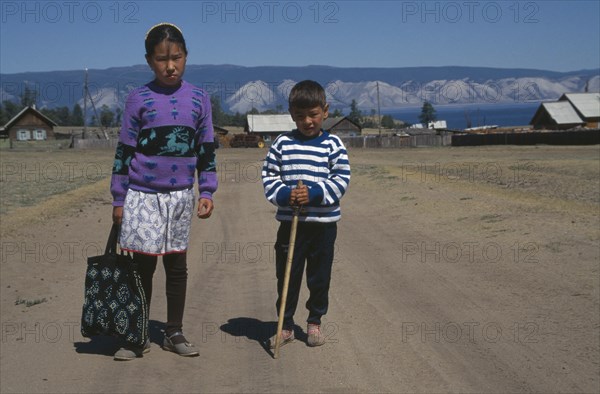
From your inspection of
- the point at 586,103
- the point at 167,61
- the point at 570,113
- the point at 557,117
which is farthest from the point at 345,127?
the point at 167,61

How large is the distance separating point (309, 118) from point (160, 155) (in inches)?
40.7

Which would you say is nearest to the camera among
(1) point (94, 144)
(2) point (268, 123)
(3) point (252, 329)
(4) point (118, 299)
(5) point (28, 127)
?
(4) point (118, 299)

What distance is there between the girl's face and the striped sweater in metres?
0.84

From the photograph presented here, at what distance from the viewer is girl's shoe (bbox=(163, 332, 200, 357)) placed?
541 centimetres

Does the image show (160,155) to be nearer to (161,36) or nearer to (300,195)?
(161,36)

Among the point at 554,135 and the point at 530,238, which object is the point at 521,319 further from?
the point at 554,135

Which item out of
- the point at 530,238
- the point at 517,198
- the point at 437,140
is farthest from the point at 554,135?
the point at 530,238

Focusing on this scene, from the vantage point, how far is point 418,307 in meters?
→ 7.08

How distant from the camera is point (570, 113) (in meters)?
88.3

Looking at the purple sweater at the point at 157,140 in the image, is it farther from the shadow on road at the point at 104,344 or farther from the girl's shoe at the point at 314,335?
the girl's shoe at the point at 314,335

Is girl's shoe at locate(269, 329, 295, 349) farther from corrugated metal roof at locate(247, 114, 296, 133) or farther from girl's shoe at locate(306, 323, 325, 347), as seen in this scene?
corrugated metal roof at locate(247, 114, 296, 133)

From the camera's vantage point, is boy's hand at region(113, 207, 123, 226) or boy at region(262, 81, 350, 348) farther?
boy at region(262, 81, 350, 348)

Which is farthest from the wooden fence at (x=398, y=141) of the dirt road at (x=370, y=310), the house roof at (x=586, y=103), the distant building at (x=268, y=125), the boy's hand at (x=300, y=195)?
the boy's hand at (x=300, y=195)

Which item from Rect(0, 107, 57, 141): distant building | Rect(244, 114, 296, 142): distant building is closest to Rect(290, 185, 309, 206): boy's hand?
Rect(0, 107, 57, 141): distant building
